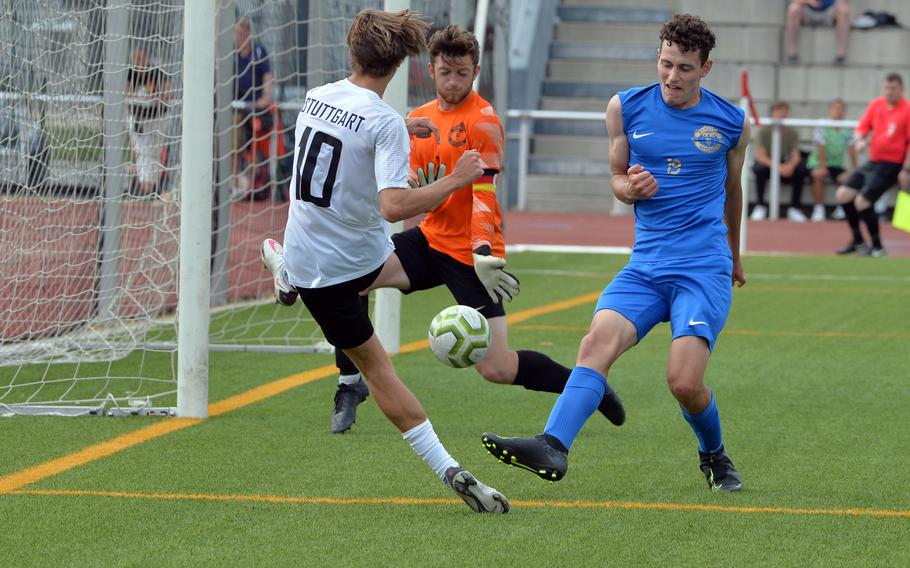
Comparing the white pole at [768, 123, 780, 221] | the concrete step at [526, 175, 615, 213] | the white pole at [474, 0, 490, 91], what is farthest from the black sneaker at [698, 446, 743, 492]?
the concrete step at [526, 175, 615, 213]

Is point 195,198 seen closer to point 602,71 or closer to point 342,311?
point 342,311

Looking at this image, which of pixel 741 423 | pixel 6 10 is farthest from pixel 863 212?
pixel 6 10

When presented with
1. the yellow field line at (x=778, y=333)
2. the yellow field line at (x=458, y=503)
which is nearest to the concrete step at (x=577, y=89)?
the yellow field line at (x=778, y=333)

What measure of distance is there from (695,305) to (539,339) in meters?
5.05

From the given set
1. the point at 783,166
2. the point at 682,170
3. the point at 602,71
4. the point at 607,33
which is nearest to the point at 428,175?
the point at 682,170

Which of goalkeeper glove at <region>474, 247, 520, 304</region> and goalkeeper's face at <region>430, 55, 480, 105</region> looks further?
goalkeeper's face at <region>430, 55, 480, 105</region>

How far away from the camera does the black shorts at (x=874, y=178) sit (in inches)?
675

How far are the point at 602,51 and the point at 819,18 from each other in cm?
368

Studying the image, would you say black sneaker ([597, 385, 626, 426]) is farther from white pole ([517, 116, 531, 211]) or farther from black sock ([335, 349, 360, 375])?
white pole ([517, 116, 531, 211])

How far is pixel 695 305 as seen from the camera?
5594mm

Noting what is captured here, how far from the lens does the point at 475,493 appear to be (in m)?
5.23

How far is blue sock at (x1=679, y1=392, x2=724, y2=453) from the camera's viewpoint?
18.9 feet

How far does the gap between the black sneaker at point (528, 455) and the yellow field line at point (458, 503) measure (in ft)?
0.83

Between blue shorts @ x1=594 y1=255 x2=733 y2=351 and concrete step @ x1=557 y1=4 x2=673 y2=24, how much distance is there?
21037 millimetres
